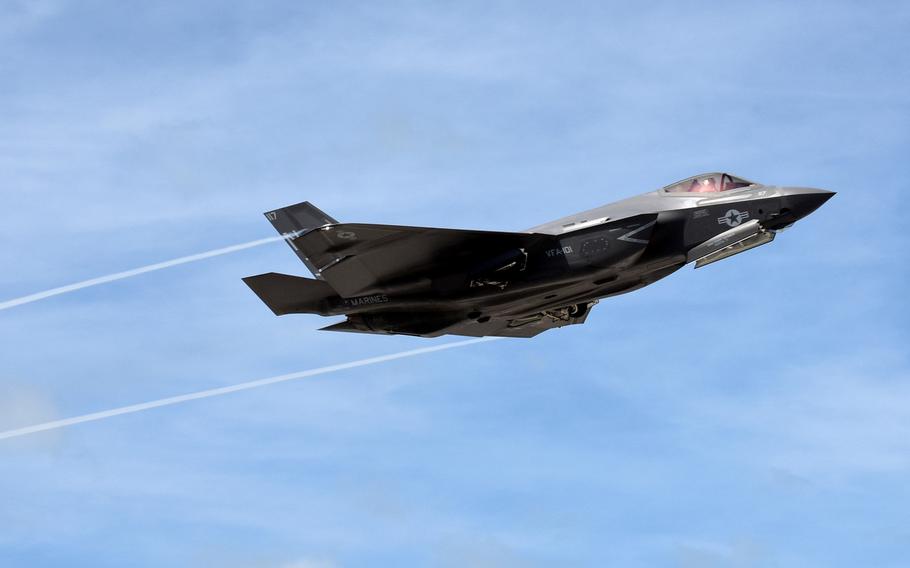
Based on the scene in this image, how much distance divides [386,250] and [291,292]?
365 centimetres

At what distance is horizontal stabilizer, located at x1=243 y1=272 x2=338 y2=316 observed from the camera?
151ft

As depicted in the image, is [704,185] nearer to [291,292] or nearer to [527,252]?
[527,252]

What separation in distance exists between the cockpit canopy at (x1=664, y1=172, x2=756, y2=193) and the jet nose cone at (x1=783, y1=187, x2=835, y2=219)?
4.29 feet

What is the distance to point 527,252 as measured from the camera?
44750 mm

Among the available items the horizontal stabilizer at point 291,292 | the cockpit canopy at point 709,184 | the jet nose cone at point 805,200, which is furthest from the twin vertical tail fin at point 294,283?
the jet nose cone at point 805,200

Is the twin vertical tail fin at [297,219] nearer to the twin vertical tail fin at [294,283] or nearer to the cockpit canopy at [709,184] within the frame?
the twin vertical tail fin at [294,283]

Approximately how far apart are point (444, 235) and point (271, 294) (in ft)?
18.3

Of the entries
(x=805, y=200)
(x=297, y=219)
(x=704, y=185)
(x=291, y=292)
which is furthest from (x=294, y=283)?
(x=805, y=200)

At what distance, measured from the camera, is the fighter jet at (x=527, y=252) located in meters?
44.4

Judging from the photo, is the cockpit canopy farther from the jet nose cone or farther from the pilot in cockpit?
the jet nose cone

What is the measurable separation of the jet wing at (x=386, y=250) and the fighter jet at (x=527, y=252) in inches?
1.1

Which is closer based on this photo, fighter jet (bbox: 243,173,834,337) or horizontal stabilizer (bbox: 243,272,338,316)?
fighter jet (bbox: 243,173,834,337)

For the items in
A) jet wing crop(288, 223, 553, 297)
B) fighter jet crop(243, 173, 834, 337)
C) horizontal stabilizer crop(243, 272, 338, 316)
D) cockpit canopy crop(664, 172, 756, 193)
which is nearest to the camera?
jet wing crop(288, 223, 553, 297)

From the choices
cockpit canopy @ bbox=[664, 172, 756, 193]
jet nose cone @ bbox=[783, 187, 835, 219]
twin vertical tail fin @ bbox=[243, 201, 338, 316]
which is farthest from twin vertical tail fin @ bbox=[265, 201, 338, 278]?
jet nose cone @ bbox=[783, 187, 835, 219]
